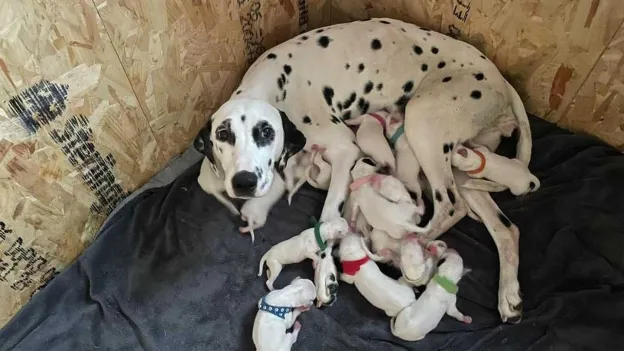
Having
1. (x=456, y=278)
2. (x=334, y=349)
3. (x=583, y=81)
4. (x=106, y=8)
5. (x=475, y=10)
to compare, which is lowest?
(x=334, y=349)

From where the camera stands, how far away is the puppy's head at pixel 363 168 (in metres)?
2.79

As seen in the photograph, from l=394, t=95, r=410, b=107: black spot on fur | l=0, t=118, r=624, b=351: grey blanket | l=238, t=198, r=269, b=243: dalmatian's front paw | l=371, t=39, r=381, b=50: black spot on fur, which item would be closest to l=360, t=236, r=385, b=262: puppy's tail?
l=0, t=118, r=624, b=351: grey blanket

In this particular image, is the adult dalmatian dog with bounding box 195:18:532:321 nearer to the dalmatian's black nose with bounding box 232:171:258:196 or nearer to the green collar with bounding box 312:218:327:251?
the dalmatian's black nose with bounding box 232:171:258:196

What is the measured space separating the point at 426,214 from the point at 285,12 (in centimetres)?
152

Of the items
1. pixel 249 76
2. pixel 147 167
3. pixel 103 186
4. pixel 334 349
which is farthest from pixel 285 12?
pixel 334 349

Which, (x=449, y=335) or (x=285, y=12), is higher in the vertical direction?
(x=285, y=12)

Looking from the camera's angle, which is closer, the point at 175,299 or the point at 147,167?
the point at 175,299

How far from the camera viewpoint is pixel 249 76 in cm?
298

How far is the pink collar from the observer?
8.76 ft

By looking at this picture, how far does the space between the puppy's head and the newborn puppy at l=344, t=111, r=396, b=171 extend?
6 cm

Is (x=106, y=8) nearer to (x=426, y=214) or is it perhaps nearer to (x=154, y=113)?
(x=154, y=113)

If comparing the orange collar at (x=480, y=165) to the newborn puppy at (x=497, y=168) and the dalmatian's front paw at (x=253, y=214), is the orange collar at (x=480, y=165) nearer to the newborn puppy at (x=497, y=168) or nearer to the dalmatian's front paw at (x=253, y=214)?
the newborn puppy at (x=497, y=168)

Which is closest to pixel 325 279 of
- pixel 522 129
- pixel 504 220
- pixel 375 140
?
pixel 375 140

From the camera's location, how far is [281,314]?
241 cm
